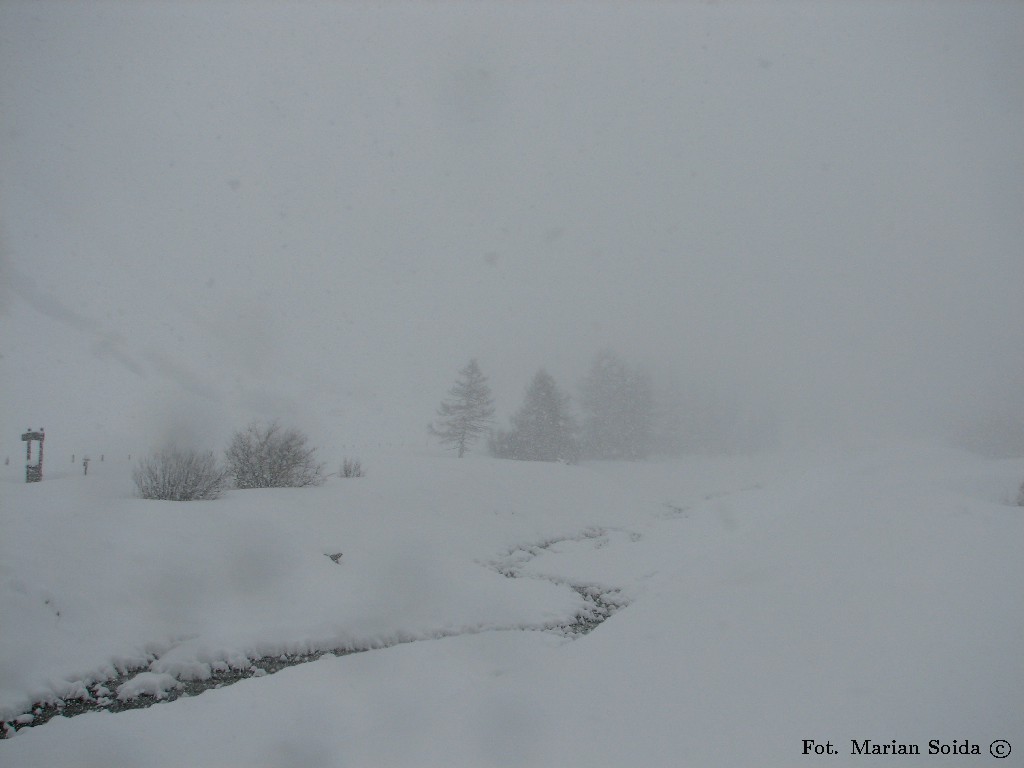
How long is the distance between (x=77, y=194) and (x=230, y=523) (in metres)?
Result: 99.2

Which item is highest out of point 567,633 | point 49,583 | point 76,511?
point 76,511

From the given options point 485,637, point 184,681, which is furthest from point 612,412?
point 184,681

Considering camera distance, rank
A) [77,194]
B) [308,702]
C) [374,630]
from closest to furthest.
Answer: [308,702]
[374,630]
[77,194]

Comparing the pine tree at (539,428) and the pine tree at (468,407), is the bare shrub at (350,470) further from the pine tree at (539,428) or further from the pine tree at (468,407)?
the pine tree at (539,428)

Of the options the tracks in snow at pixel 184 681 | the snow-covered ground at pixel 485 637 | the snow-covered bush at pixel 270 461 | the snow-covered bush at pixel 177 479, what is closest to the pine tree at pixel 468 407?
the snow-covered bush at pixel 270 461

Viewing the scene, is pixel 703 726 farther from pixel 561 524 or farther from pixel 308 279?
pixel 308 279

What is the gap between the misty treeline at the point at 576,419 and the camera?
36.2 meters

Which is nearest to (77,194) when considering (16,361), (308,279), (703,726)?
(16,361)

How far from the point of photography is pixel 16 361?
124ft

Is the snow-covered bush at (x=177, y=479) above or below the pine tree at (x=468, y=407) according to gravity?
below

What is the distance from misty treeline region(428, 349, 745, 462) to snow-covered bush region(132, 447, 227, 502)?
2401cm

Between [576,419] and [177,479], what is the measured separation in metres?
32.8

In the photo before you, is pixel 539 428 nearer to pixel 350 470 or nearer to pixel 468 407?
pixel 468 407

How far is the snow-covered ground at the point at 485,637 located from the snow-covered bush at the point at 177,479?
66cm
